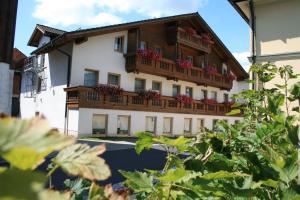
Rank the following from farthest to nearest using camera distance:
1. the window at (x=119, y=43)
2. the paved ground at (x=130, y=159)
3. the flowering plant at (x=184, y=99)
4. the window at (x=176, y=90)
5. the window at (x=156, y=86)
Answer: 1. the window at (x=176, y=90)
2. the flowering plant at (x=184, y=99)
3. the window at (x=156, y=86)
4. the window at (x=119, y=43)
5. the paved ground at (x=130, y=159)

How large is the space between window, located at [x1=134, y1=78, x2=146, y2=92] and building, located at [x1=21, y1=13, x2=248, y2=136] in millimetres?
20

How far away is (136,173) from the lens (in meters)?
A: 0.95

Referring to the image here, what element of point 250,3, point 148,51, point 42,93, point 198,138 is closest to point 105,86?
point 148,51

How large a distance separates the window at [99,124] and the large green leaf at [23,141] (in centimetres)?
2129

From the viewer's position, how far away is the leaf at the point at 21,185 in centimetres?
24

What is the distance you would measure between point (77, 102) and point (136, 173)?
777 inches

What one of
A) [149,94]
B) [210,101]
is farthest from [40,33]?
[210,101]

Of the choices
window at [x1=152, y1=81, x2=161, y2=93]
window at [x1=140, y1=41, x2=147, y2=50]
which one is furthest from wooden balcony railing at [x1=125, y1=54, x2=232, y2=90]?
window at [x1=140, y1=41, x2=147, y2=50]

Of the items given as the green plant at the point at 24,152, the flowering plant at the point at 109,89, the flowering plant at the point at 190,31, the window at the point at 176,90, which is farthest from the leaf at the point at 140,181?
the flowering plant at the point at 190,31

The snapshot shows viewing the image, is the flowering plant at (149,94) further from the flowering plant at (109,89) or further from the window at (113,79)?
the flowering plant at (109,89)

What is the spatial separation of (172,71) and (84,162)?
980 inches

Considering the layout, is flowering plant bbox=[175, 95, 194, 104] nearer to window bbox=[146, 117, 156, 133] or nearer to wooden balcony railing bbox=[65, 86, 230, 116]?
wooden balcony railing bbox=[65, 86, 230, 116]

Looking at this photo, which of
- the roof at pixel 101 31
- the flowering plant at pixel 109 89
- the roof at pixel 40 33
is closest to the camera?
the roof at pixel 101 31

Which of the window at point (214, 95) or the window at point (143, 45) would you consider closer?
the window at point (143, 45)
